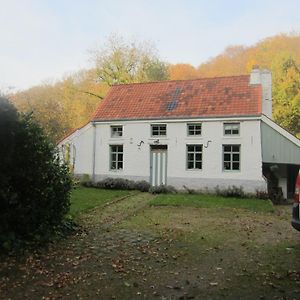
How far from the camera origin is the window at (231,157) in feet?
66.6

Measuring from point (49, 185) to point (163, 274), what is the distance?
3.82 m

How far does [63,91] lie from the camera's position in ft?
141

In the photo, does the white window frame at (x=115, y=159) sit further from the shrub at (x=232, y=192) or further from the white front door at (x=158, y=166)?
the shrub at (x=232, y=192)

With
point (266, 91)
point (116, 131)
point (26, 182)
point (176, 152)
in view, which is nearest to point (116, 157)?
point (116, 131)

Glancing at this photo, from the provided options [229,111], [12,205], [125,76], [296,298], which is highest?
[125,76]

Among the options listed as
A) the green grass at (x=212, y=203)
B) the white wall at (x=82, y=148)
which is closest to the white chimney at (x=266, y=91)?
the green grass at (x=212, y=203)

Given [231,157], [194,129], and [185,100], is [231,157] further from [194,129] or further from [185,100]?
[185,100]

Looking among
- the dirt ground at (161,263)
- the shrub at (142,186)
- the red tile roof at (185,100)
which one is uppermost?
the red tile roof at (185,100)

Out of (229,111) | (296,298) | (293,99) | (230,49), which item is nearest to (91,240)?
(296,298)

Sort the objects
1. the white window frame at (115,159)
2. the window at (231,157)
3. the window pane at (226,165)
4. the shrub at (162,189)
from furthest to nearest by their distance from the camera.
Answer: the white window frame at (115,159) → the window pane at (226,165) → the window at (231,157) → the shrub at (162,189)

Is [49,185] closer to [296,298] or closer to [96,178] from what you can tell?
[296,298]

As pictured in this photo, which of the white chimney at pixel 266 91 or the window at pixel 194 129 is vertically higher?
the white chimney at pixel 266 91

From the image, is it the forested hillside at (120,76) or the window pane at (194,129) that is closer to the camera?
the window pane at (194,129)

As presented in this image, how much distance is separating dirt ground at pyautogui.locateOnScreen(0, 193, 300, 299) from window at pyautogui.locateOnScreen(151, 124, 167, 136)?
1087 cm
